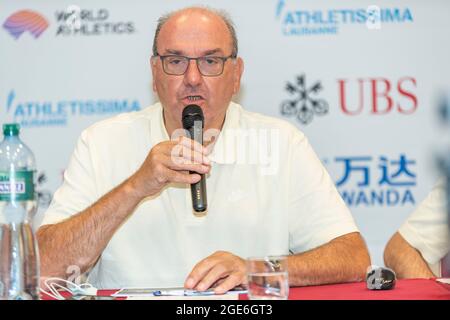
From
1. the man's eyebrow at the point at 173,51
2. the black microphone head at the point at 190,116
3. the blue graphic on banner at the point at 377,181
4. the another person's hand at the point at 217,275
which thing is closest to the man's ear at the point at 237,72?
the man's eyebrow at the point at 173,51

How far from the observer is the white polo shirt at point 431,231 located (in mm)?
2070

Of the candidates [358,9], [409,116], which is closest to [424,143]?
[409,116]

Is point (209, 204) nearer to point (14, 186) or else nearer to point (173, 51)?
point (173, 51)

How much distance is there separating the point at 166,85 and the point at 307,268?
71cm

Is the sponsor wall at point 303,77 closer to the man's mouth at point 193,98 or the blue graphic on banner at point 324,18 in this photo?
the blue graphic on banner at point 324,18

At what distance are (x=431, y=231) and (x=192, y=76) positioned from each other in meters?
0.84

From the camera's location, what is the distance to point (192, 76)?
2.08 meters

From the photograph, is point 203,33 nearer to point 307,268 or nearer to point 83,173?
point 83,173

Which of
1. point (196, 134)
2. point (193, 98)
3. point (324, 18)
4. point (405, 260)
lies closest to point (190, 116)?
point (196, 134)

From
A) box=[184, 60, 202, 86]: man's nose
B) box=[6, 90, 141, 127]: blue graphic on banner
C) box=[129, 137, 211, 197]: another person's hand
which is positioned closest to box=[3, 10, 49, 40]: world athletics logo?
box=[6, 90, 141, 127]: blue graphic on banner

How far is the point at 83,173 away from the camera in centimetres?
215

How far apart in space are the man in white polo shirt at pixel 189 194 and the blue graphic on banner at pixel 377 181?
0.37m
